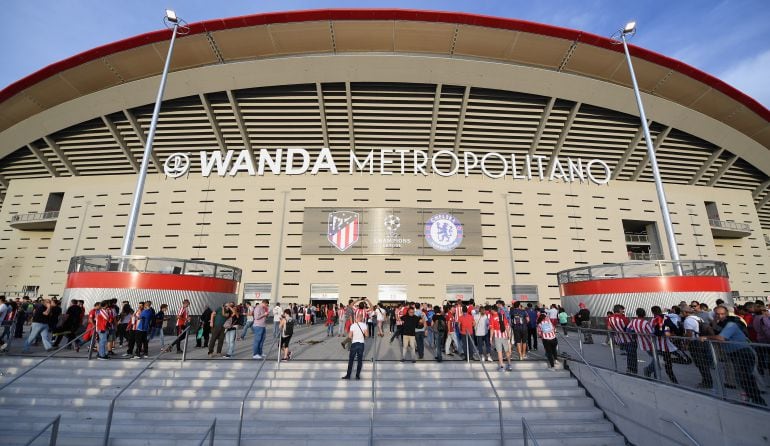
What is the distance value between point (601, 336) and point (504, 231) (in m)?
17.7

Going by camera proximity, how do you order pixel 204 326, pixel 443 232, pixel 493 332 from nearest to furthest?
pixel 493 332 → pixel 204 326 → pixel 443 232

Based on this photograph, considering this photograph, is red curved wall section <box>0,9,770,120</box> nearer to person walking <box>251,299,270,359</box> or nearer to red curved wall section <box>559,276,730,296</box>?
red curved wall section <box>559,276,730,296</box>

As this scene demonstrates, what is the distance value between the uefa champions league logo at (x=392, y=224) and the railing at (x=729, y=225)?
26.8 m

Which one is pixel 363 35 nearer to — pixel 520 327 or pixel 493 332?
pixel 520 327

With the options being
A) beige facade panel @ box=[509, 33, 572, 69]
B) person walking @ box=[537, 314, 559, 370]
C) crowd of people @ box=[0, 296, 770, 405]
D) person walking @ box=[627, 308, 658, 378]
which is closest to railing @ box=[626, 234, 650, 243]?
beige facade panel @ box=[509, 33, 572, 69]

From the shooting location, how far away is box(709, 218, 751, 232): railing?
3006 cm

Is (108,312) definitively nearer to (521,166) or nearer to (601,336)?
(601,336)

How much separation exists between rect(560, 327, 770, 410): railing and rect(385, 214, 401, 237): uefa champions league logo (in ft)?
64.4

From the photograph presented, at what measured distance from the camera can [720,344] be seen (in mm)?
4867

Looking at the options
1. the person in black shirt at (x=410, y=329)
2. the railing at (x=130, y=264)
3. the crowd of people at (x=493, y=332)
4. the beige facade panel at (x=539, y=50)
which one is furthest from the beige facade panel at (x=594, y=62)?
the railing at (x=130, y=264)

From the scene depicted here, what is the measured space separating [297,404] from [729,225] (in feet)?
129

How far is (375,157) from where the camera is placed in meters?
27.7

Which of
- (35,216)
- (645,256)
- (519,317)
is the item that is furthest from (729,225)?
(35,216)

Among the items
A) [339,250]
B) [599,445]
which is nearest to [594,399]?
[599,445]
